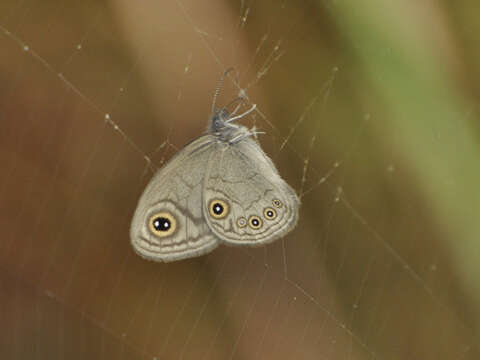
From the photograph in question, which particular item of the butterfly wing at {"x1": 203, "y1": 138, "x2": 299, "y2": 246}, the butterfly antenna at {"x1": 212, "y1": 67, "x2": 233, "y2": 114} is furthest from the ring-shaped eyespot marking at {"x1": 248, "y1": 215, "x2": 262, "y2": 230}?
the butterfly antenna at {"x1": 212, "y1": 67, "x2": 233, "y2": 114}

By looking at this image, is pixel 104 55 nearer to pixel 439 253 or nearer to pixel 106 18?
pixel 106 18

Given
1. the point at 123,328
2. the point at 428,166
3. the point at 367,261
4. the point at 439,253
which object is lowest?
the point at 123,328

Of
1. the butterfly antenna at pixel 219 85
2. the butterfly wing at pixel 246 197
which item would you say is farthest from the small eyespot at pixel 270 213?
the butterfly antenna at pixel 219 85

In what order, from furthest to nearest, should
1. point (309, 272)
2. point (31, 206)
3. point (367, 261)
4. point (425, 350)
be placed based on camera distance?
point (425, 350) < point (367, 261) < point (309, 272) < point (31, 206)

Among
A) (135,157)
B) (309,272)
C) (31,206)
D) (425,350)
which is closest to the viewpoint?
(31,206)

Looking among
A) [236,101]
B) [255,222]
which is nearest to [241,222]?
[255,222]

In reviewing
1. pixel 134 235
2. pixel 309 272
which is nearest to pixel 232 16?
pixel 134 235

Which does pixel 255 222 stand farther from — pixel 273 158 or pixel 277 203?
pixel 273 158

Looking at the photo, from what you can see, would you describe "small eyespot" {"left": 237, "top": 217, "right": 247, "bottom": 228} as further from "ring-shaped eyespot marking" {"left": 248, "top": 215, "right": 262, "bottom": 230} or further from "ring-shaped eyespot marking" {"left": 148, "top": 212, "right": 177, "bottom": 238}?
"ring-shaped eyespot marking" {"left": 148, "top": 212, "right": 177, "bottom": 238}
